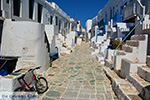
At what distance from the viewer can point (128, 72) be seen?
16.6 ft

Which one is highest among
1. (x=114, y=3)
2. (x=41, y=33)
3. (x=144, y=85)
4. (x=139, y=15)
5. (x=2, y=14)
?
(x=114, y=3)

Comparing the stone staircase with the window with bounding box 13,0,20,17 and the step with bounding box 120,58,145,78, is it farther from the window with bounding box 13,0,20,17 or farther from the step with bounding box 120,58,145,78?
the window with bounding box 13,0,20,17

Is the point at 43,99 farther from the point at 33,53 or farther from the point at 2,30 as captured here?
the point at 2,30

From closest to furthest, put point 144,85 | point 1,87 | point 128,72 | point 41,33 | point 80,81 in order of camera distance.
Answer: point 1,87, point 144,85, point 128,72, point 80,81, point 41,33

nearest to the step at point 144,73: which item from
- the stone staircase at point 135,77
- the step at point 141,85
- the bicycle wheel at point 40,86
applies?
the stone staircase at point 135,77

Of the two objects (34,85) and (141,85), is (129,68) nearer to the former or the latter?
(141,85)

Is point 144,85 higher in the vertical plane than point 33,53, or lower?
lower

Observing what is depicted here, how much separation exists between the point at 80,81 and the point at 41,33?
3195 millimetres

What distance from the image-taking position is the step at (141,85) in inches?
138

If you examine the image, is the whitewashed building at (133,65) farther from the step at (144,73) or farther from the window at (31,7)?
the window at (31,7)

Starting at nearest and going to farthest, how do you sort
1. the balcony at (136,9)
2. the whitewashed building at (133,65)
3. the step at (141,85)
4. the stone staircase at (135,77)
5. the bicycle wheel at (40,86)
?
1. the step at (141,85)
2. the stone staircase at (135,77)
3. the whitewashed building at (133,65)
4. the bicycle wheel at (40,86)
5. the balcony at (136,9)

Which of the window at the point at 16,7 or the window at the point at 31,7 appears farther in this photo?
the window at the point at 31,7

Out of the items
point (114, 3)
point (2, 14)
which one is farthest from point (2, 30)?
point (114, 3)

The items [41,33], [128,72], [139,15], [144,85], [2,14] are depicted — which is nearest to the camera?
[144,85]
